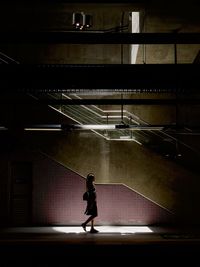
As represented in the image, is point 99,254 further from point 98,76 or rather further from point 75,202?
point 75,202

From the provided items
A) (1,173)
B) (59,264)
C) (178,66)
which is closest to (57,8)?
(178,66)

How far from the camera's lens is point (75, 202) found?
46.0 feet

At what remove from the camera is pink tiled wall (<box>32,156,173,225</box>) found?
13938 mm

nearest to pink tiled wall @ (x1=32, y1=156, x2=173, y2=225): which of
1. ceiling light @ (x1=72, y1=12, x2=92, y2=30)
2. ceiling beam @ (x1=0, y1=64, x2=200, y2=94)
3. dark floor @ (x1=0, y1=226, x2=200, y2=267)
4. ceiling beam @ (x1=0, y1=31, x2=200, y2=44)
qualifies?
ceiling light @ (x1=72, y1=12, x2=92, y2=30)

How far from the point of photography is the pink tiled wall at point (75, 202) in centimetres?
1394

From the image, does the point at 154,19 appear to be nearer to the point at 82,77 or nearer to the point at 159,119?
the point at 82,77

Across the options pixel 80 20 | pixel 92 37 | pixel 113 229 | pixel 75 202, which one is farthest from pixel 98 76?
pixel 75 202

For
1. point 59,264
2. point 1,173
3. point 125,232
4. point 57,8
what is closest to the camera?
point 59,264

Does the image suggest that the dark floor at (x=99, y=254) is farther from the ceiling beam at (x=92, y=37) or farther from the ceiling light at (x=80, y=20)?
the ceiling light at (x=80, y=20)

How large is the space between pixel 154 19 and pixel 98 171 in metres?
6.25

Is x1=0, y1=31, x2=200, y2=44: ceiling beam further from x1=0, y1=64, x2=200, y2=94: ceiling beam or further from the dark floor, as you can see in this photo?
the dark floor

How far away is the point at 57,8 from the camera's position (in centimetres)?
934

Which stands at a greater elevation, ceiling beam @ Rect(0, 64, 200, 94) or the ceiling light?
the ceiling light

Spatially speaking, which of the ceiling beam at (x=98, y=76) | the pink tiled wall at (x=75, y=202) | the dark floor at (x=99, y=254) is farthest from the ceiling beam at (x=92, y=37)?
the pink tiled wall at (x=75, y=202)
